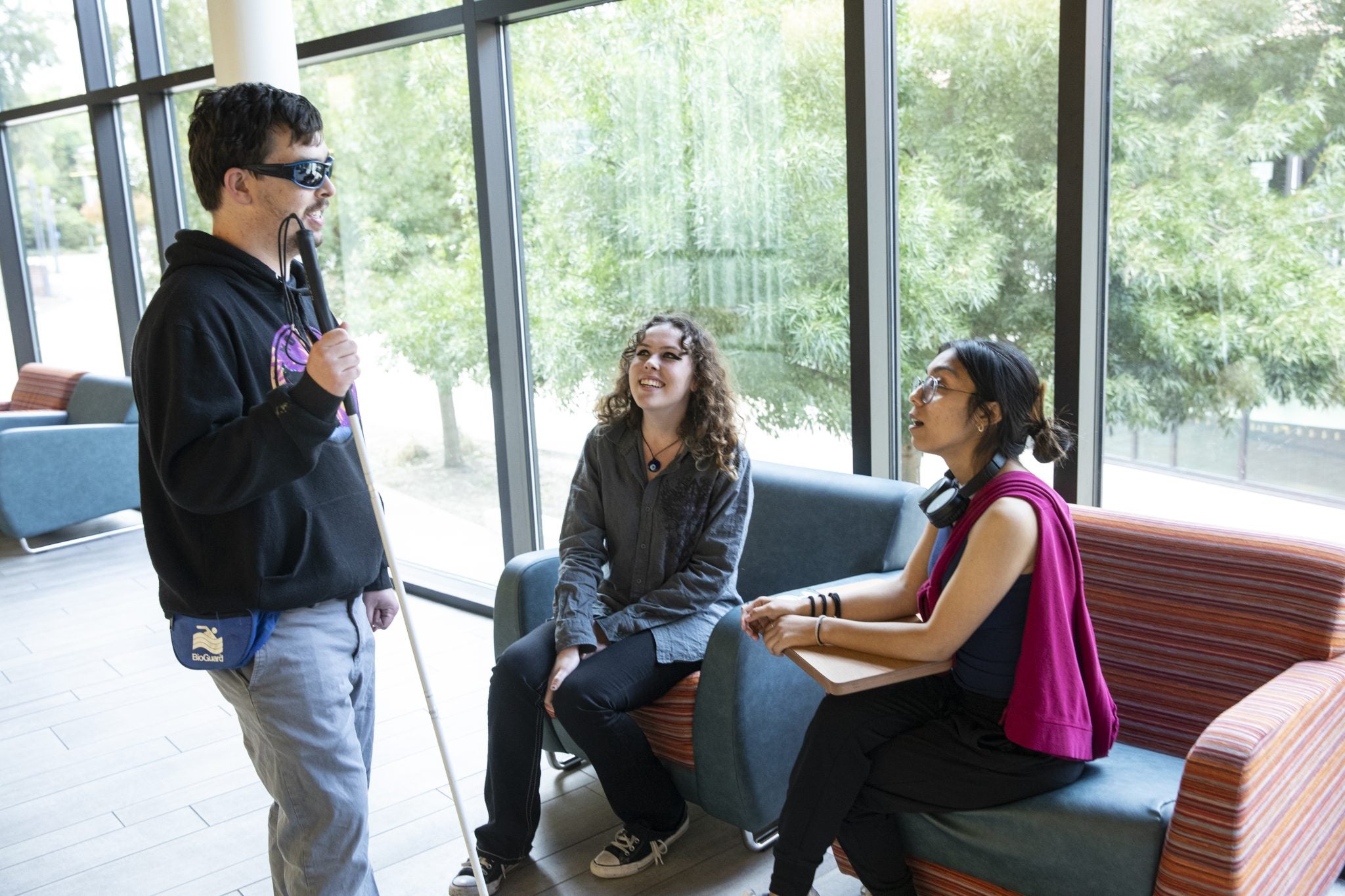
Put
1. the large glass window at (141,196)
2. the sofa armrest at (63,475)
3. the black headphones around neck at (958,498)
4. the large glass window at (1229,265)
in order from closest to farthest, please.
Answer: the black headphones around neck at (958,498), the large glass window at (1229,265), the sofa armrest at (63,475), the large glass window at (141,196)

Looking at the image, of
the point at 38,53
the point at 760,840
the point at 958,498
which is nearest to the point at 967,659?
the point at 958,498

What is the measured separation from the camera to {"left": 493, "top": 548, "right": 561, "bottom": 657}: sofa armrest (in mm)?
2887

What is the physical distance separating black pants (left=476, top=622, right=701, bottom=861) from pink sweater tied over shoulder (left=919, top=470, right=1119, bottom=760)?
87cm

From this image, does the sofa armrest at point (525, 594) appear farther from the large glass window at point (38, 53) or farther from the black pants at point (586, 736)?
the large glass window at point (38, 53)

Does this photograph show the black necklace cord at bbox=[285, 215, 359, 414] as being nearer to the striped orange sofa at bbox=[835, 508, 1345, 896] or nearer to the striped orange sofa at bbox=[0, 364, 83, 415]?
the striped orange sofa at bbox=[835, 508, 1345, 896]

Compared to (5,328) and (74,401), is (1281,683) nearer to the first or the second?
(74,401)

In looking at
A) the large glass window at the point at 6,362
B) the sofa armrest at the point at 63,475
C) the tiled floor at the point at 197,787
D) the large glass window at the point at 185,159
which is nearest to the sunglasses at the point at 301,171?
the tiled floor at the point at 197,787

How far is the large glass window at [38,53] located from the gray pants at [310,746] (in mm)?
5868

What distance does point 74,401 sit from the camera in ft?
19.2

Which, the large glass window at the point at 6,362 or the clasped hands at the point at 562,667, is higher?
the large glass window at the point at 6,362

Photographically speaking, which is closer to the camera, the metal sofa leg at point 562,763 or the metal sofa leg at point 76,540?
the metal sofa leg at point 562,763

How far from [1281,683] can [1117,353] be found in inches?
38.9

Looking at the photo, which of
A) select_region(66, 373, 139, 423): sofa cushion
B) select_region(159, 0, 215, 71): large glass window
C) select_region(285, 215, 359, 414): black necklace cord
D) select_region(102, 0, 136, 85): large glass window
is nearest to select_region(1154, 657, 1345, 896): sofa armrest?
select_region(285, 215, 359, 414): black necklace cord

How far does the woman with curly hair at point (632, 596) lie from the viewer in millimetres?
2510
